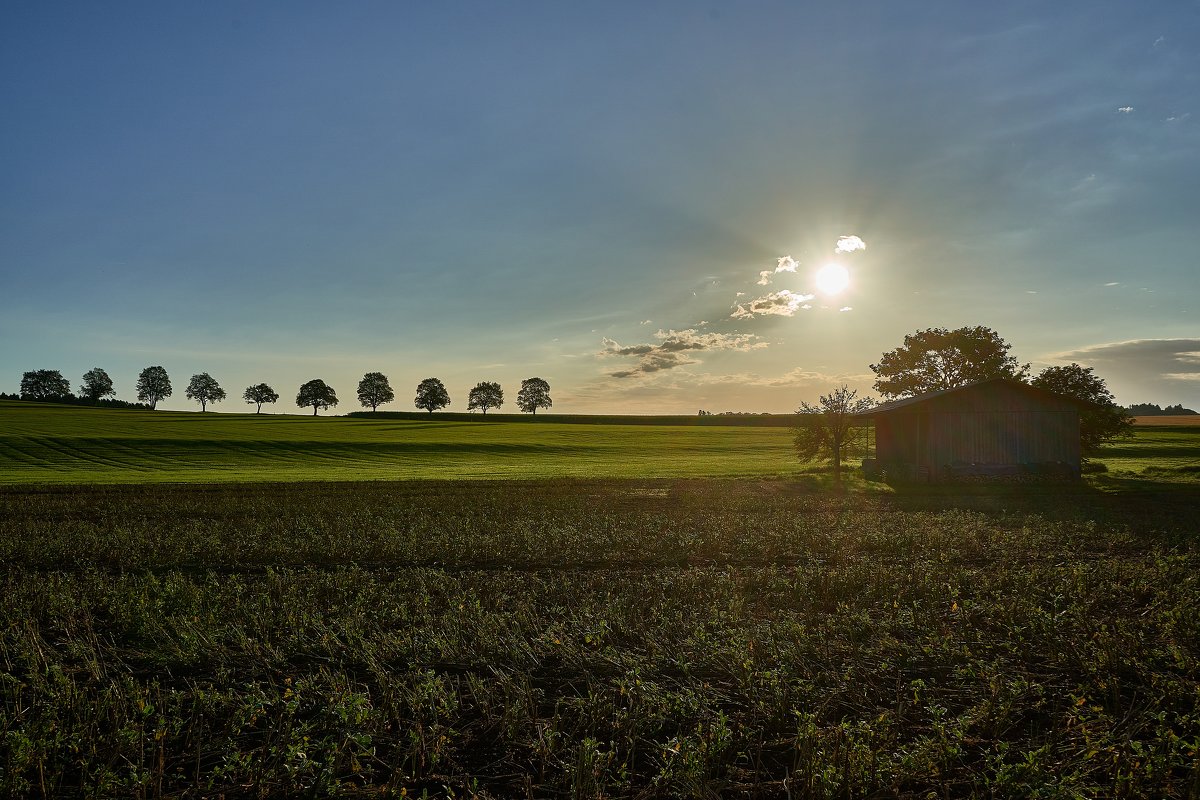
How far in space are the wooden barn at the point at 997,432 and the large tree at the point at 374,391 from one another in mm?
123385

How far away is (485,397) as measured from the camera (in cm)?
13938

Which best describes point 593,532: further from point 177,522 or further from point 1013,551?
point 177,522

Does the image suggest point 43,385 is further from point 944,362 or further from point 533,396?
point 944,362

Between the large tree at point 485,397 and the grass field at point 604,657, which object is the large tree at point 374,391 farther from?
the grass field at point 604,657

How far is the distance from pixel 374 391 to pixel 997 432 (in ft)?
415

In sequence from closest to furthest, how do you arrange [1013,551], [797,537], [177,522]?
[1013,551] < [797,537] < [177,522]

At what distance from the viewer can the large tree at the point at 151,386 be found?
142m

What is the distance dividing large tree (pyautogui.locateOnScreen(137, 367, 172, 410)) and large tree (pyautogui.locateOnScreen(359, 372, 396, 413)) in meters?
44.5

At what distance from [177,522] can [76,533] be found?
7.86ft

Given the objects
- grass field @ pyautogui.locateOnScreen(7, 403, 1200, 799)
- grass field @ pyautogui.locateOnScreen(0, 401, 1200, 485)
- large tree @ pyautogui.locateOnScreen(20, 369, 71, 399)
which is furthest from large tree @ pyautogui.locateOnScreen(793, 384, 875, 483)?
large tree @ pyautogui.locateOnScreen(20, 369, 71, 399)

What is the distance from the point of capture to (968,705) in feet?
20.4

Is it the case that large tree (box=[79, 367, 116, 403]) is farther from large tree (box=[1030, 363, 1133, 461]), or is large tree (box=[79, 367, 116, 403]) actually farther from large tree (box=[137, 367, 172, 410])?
large tree (box=[1030, 363, 1133, 461])

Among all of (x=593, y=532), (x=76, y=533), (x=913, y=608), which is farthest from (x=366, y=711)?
(x=76, y=533)

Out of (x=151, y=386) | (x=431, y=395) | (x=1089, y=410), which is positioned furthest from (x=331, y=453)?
(x=151, y=386)
